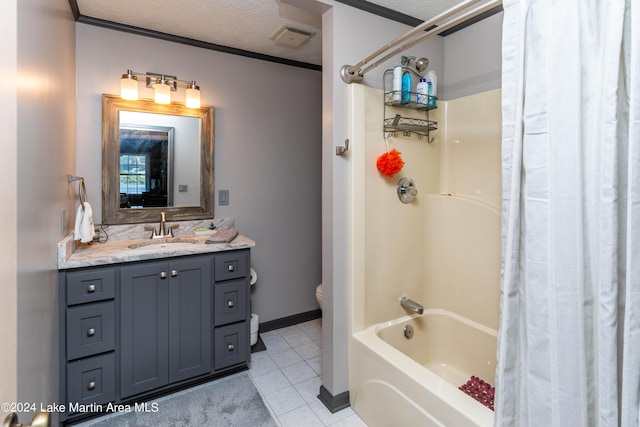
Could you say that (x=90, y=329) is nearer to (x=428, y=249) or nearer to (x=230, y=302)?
(x=230, y=302)

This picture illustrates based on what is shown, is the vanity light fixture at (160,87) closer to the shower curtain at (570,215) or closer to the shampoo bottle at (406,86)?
the shampoo bottle at (406,86)

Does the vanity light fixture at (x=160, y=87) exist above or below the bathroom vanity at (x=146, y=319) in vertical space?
above

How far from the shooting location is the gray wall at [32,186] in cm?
66

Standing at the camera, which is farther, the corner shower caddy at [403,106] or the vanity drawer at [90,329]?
the corner shower caddy at [403,106]

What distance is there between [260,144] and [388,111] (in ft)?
4.19

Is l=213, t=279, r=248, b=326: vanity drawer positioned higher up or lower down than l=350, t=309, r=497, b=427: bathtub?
higher up

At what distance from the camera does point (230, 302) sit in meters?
2.22

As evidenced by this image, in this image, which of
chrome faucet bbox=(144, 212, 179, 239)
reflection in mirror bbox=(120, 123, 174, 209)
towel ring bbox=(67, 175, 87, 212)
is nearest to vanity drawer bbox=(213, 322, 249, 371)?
chrome faucet bbox=(144, 212, 179, 239)

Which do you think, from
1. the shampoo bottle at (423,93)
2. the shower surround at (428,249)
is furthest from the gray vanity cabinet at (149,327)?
the shampoo bottle at (423,93)

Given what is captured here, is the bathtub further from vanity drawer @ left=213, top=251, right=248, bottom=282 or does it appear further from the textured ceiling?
the textured ceiling

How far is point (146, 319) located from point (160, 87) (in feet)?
5.19

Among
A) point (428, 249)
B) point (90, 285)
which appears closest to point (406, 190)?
point (428, 249)

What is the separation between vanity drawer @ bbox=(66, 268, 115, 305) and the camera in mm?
1752

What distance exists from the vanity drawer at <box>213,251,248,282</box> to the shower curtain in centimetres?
165
